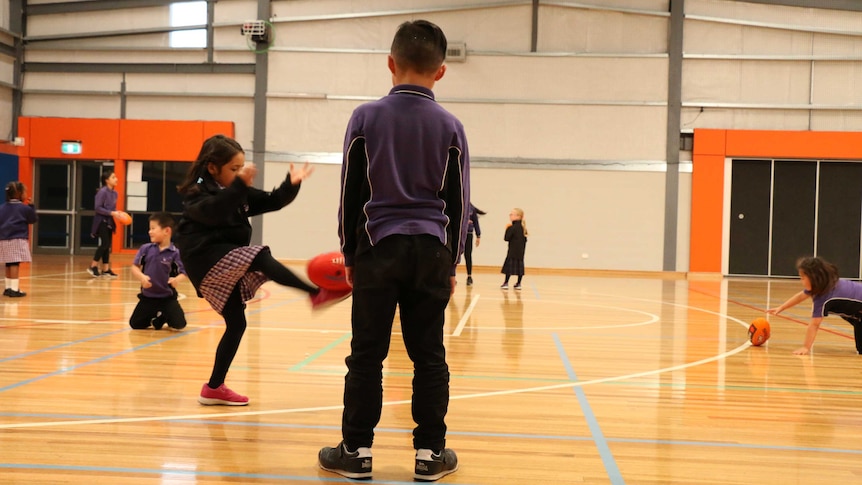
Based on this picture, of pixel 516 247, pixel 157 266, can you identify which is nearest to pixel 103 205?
pixel 516 247

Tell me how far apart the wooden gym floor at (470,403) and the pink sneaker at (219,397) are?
8 cm

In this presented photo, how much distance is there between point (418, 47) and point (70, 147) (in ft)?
58.4

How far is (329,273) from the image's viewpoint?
409 cm

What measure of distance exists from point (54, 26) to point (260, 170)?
241 inches

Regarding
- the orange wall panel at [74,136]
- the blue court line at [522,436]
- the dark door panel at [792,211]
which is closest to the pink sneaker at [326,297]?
the blue court line at [522,436]

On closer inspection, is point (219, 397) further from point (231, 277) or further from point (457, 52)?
point (457, 52)

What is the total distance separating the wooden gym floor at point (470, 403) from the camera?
2.99 meters

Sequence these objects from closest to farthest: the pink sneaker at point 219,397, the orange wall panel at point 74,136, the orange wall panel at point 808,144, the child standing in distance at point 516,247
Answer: the pink sneaker at point 219,397 < the child standing in distance at point 516,247 < the orange wall panel at point 808,144 < the orange wall panel at point 74,136

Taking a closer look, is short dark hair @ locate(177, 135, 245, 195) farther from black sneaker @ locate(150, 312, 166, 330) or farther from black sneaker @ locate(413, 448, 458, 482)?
black sneaker @ locate(150, 312, 166, 330)

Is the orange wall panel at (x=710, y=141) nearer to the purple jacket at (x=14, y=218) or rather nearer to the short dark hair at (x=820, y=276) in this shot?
the short dark hair at (x=820, y=276)

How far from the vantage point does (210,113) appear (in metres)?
18.3

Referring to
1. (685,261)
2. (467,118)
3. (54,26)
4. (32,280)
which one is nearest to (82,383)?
(32,280)

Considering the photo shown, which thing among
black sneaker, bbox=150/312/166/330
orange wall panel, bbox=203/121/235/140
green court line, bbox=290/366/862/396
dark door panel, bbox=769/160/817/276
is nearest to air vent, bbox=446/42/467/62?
orange wall panel, bbox=203/121/235/140

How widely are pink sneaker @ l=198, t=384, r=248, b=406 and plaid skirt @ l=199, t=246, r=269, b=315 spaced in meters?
0.42
